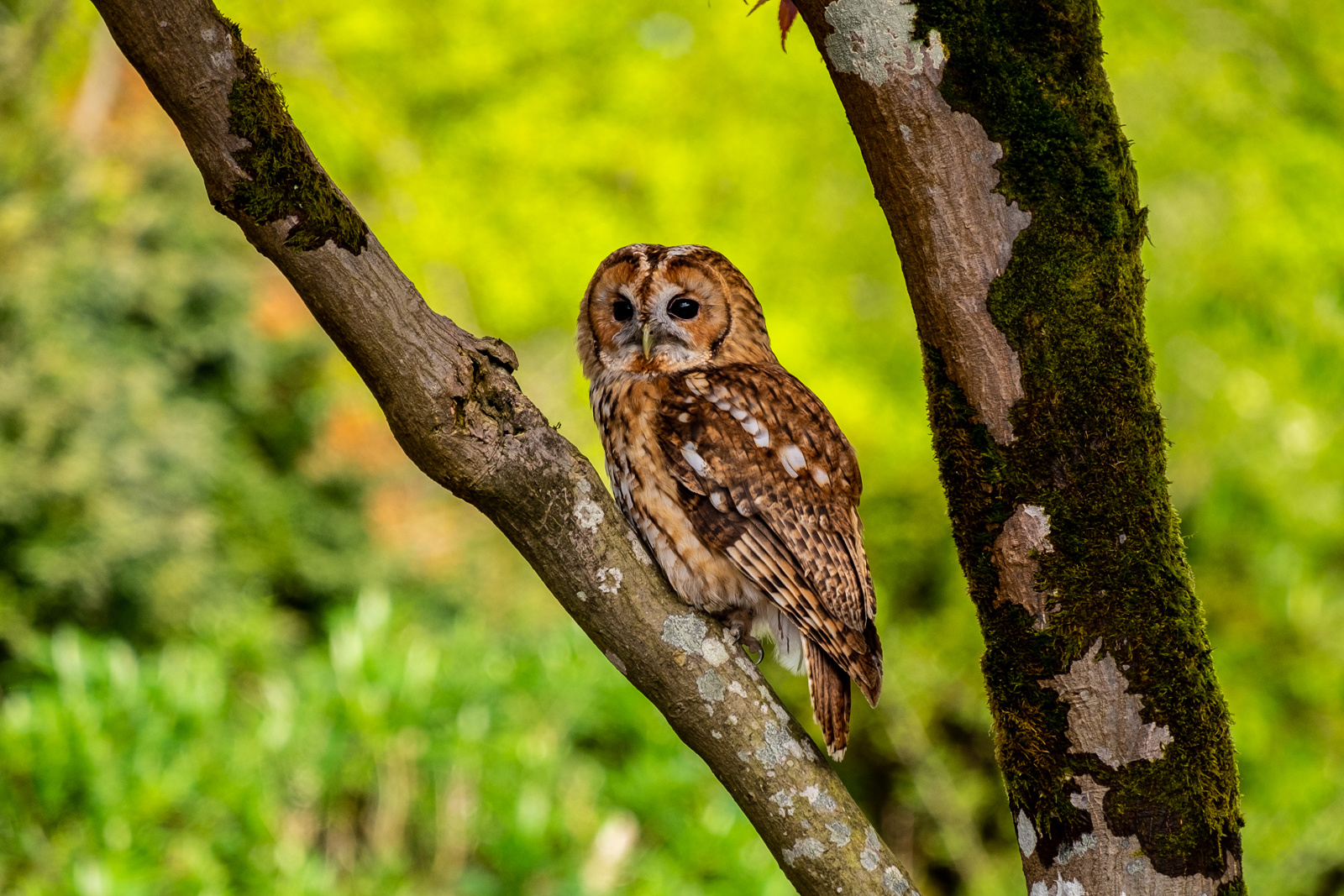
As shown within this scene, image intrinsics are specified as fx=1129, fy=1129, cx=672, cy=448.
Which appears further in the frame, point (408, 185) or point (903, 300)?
point (408, 185)

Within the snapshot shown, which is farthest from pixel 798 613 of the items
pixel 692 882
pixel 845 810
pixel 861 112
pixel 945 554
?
pixel 945 554

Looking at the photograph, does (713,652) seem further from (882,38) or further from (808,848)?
(882,38)

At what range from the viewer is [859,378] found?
5.91m

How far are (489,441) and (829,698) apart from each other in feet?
3.26

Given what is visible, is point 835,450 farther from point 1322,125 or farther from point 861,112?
point 1322,125

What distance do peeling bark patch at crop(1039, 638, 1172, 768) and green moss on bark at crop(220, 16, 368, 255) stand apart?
1.13m

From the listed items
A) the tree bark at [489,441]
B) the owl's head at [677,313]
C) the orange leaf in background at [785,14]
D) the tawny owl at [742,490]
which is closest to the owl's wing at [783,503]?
the tawny owl at [742,490]

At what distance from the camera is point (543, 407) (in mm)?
8164

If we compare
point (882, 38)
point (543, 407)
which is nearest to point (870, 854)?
point (882, 38)

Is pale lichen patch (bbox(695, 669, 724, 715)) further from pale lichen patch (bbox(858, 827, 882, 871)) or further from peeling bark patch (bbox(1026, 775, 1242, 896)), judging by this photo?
peeling bark patch (bbox(1026, 775, 1242, 896))

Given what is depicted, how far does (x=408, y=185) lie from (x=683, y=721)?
6420 millimetres

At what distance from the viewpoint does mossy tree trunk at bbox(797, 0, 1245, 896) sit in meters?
1.51

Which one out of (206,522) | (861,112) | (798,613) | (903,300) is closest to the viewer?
(861,112)

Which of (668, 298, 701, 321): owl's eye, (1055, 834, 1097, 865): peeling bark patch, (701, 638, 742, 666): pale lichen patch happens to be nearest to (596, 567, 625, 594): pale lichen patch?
(701, 638, 742, 666): pale lichen patch
